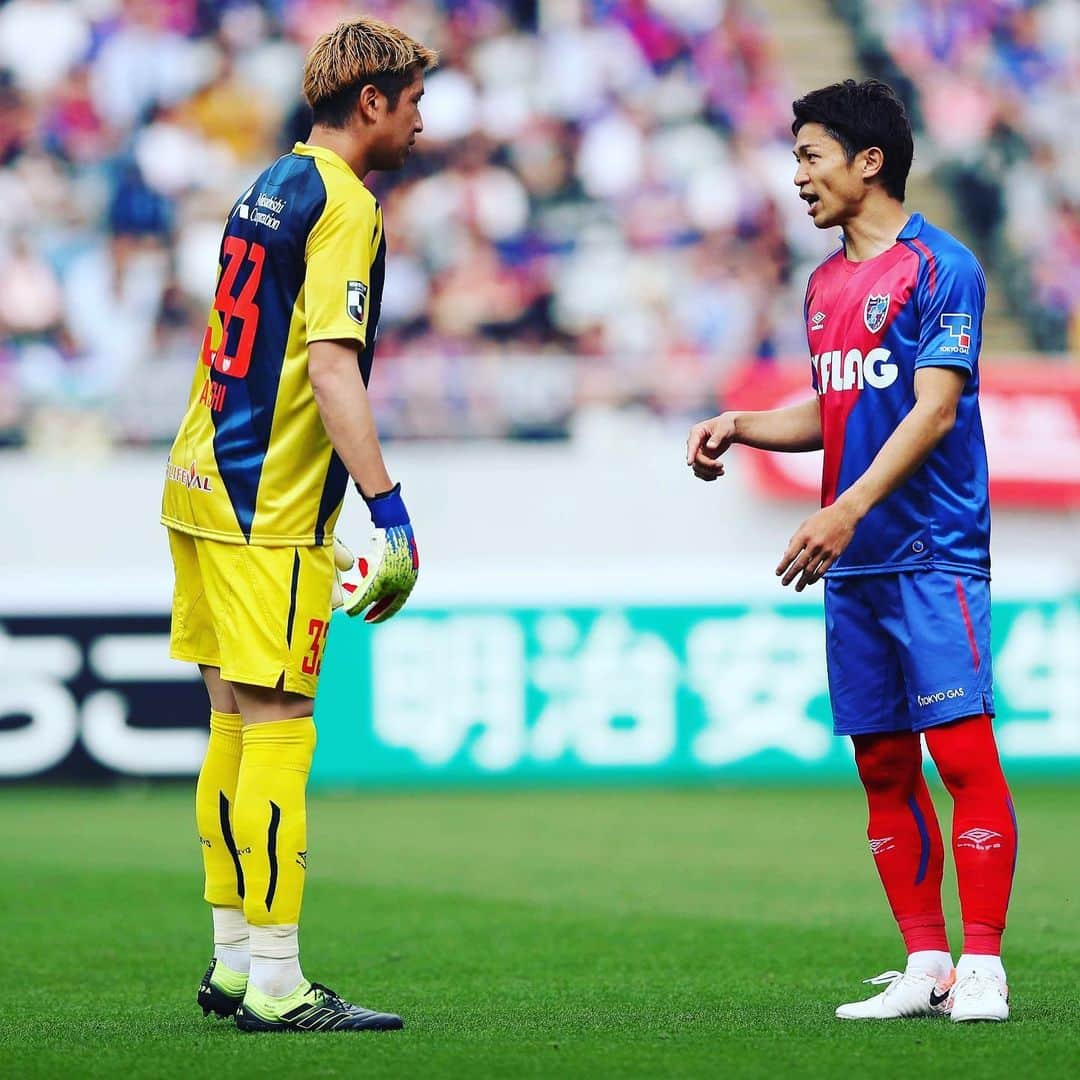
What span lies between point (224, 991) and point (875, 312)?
2.18m

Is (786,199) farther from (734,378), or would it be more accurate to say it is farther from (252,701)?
(252,701)

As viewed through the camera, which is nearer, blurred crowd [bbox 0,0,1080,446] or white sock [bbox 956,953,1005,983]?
white sock [bbox 956,953,1005,983]

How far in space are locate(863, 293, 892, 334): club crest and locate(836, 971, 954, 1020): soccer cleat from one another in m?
1.50

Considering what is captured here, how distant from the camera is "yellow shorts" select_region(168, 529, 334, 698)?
4.39m

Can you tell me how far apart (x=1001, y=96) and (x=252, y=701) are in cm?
1340

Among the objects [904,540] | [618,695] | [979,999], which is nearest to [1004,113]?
[618,695]

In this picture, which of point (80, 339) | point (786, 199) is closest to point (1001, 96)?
point (786, 199)

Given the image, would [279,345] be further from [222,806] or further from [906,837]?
[906,837]

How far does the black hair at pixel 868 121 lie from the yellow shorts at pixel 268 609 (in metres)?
1.54

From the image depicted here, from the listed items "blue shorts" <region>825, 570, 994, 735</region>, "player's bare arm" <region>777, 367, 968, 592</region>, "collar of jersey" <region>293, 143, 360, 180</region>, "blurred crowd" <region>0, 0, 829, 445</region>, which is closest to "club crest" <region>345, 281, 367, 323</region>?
"collar of jersey" <region>293, 143, 360, 180</region>

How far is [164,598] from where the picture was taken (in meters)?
11.3

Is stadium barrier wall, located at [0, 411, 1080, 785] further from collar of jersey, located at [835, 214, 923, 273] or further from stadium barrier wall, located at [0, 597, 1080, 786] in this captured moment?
collar of jersey, located at [835, 214, 923, 273]

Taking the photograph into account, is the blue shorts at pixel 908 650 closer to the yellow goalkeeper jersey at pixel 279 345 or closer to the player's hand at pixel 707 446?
the player's hand at pixel 707 446

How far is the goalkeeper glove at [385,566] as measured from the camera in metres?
4.28
